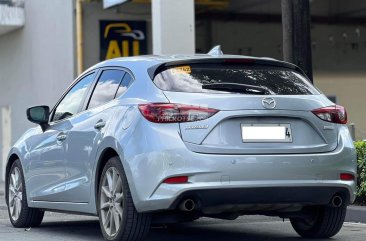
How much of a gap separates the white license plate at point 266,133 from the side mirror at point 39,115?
2778 millimetres

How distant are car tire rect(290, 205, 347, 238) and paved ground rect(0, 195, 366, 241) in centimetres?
19

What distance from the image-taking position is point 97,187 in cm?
745

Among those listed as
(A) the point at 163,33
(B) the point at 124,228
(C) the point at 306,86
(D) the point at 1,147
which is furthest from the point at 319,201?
(D) the point at 1,147

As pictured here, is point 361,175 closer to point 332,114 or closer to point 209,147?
point 332,114

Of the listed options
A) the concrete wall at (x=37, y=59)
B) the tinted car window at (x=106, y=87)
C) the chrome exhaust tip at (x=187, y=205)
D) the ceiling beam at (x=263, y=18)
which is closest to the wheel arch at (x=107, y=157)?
the chrome exhaust tip at (x=187, y=205)

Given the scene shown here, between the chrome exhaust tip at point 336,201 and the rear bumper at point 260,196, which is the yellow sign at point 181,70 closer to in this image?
the rear bumper at point 260,196

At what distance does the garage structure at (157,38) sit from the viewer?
59.8ft

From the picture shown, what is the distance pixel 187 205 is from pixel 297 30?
4.80 meters

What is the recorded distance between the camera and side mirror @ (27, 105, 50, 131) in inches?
344

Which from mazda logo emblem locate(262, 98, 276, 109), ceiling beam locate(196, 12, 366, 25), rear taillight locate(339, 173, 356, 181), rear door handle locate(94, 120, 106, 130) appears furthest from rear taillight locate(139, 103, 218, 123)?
ceiling beam locate(196, 12, 366, 25)

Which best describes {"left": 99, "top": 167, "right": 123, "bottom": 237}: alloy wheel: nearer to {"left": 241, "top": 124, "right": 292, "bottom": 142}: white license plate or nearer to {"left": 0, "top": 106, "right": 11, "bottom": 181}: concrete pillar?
{"left": 241, "top": 124, "right": 292, "bottom": 142}: white license plate

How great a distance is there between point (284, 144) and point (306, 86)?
0.79 metres

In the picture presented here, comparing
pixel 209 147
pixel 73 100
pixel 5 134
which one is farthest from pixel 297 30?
pixel 5 134

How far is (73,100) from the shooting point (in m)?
8.49
